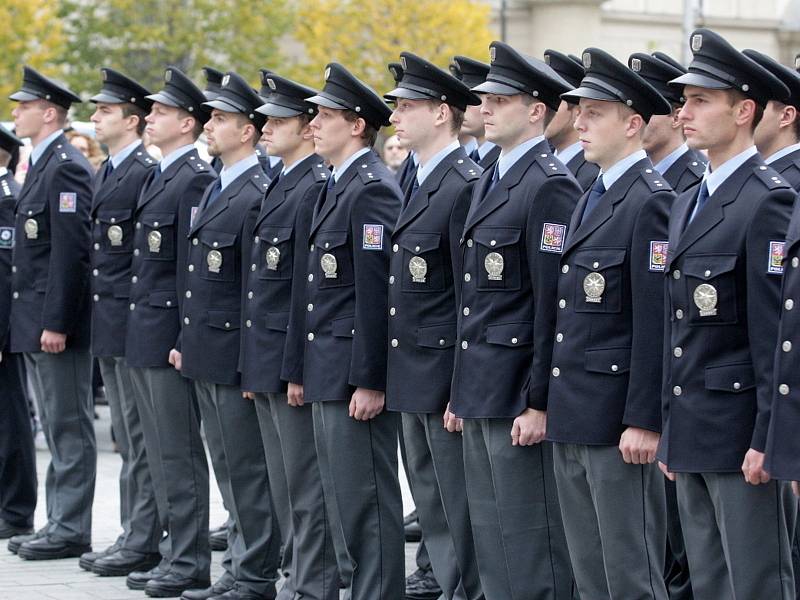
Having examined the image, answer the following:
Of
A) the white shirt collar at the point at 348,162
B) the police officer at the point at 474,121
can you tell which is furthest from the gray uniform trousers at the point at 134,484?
the police officer at the point at 474,121

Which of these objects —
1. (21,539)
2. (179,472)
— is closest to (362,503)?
(179,472)

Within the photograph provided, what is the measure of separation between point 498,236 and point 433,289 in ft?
1.63

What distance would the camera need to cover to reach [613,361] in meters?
5.49

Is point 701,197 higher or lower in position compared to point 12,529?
higher

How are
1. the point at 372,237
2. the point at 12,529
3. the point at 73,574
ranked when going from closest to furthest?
the point at 372,237 → the point at 73,574 → the point at 12,529

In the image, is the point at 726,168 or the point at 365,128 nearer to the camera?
the point at 726,168

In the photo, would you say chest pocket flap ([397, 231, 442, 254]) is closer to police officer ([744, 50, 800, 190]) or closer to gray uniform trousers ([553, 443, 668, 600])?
gray uniform trousers ([553, 443, 668, 600])

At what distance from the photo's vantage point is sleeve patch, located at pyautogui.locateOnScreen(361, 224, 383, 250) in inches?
261

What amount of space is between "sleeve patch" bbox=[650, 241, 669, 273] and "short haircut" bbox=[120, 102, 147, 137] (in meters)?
3.89

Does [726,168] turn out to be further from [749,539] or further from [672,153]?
[672,153]

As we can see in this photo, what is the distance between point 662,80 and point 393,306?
1485 mm

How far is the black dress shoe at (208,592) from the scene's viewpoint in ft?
24.3

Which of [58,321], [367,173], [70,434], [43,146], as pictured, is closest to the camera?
[367,173]

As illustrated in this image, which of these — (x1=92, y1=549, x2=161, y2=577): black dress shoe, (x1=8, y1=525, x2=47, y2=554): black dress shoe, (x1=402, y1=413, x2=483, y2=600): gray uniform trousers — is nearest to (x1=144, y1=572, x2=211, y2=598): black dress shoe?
(x1=92, y1=549, x2=161, y2=577): black dress shoe
